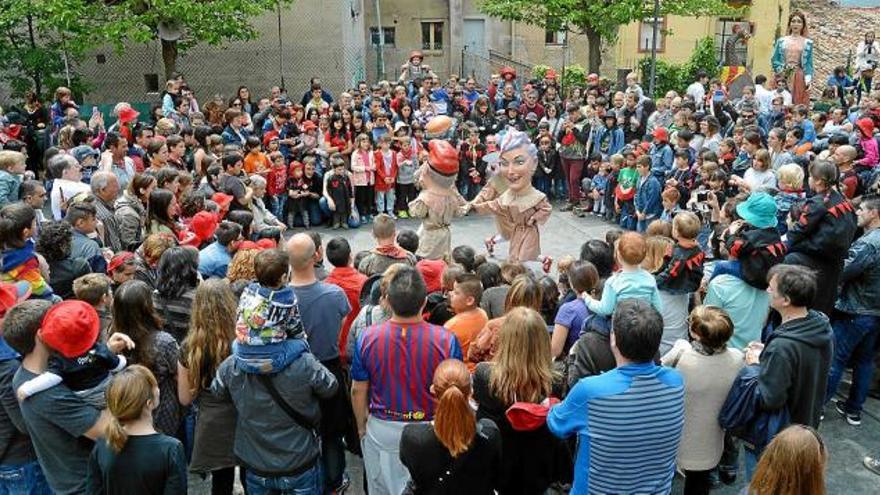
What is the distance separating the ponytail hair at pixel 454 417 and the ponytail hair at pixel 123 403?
1.33m

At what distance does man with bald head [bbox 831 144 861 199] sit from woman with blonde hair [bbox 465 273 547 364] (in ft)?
17.7

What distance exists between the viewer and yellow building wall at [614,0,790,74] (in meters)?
27.0

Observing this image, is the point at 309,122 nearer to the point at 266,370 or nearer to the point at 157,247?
the point at 157,247

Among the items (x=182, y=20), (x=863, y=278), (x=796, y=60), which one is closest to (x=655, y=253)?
(x=863, y=278)

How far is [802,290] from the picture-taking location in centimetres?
418

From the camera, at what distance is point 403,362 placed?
403cm

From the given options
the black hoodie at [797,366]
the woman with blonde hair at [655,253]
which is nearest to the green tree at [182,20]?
the woman with blonde hair at [655,253]

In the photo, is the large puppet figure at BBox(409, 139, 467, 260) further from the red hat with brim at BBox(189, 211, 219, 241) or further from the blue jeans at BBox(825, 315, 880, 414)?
the blue jeans at BBox(825, 315, 880, 414)

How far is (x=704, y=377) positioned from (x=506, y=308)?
126 centimetres

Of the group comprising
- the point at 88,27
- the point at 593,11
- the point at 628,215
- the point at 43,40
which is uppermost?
the point at 593,11

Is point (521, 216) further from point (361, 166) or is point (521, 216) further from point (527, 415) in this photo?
point (527, 415)

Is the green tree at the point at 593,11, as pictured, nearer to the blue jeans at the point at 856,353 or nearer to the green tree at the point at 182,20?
the green tree at the point at 182,20

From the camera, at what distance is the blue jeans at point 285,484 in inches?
160

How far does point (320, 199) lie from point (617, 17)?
10730 mm
